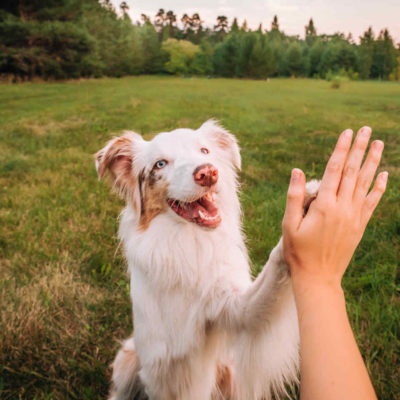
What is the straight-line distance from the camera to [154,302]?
74.0 inches

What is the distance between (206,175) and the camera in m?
1.72

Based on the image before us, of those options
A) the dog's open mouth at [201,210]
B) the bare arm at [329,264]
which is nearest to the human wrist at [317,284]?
the bare arm at [329,264]

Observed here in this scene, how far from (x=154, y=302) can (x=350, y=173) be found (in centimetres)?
135

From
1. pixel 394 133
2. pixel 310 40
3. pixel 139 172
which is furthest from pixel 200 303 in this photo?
pixel 310 40

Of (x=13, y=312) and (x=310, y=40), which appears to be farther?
(x=310, y=40)

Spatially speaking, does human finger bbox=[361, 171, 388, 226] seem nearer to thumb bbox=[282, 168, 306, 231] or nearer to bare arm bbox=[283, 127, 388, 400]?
bare arm bbox=[283, 127, 388, 400]

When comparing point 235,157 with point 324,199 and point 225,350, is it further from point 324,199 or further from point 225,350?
point 324,199

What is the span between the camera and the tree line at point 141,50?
2300 centimetres

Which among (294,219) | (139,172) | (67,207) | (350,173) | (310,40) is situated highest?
(310,40)

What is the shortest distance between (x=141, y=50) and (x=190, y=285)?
60.7 metres

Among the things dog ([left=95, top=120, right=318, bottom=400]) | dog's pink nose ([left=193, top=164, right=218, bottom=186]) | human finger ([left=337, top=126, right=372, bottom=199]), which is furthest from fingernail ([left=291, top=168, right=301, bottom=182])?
dog's pink nose ([left=193, top=164, right=218, bottom=186])

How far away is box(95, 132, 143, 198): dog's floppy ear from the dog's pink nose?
62cm

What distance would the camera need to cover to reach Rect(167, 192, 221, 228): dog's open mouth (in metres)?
1.81

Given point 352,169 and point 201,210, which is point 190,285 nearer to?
point 201,210
